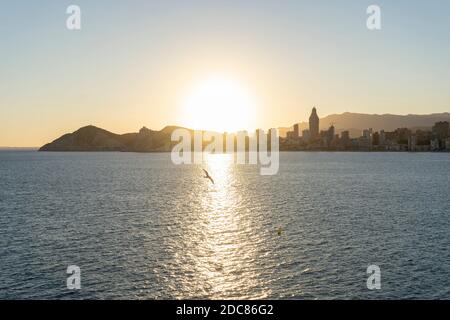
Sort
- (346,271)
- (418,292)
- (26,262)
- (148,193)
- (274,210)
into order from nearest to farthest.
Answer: (418,292)
(346,271)
(26,262)
(274,210)
(148,193)

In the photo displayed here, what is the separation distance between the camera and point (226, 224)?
8675cm

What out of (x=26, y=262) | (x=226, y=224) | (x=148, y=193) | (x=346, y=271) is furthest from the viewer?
(x=148, y=193)

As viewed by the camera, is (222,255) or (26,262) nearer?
(26,262)

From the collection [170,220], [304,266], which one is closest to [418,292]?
[304,266]

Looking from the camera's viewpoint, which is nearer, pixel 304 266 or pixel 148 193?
pixel 304 266

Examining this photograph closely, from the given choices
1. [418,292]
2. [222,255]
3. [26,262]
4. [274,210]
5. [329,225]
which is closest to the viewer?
[418,292]

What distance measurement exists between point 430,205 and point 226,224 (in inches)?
2178

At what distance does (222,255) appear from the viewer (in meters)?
61.3

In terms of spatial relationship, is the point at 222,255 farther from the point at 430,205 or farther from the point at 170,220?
the point at 430,205
